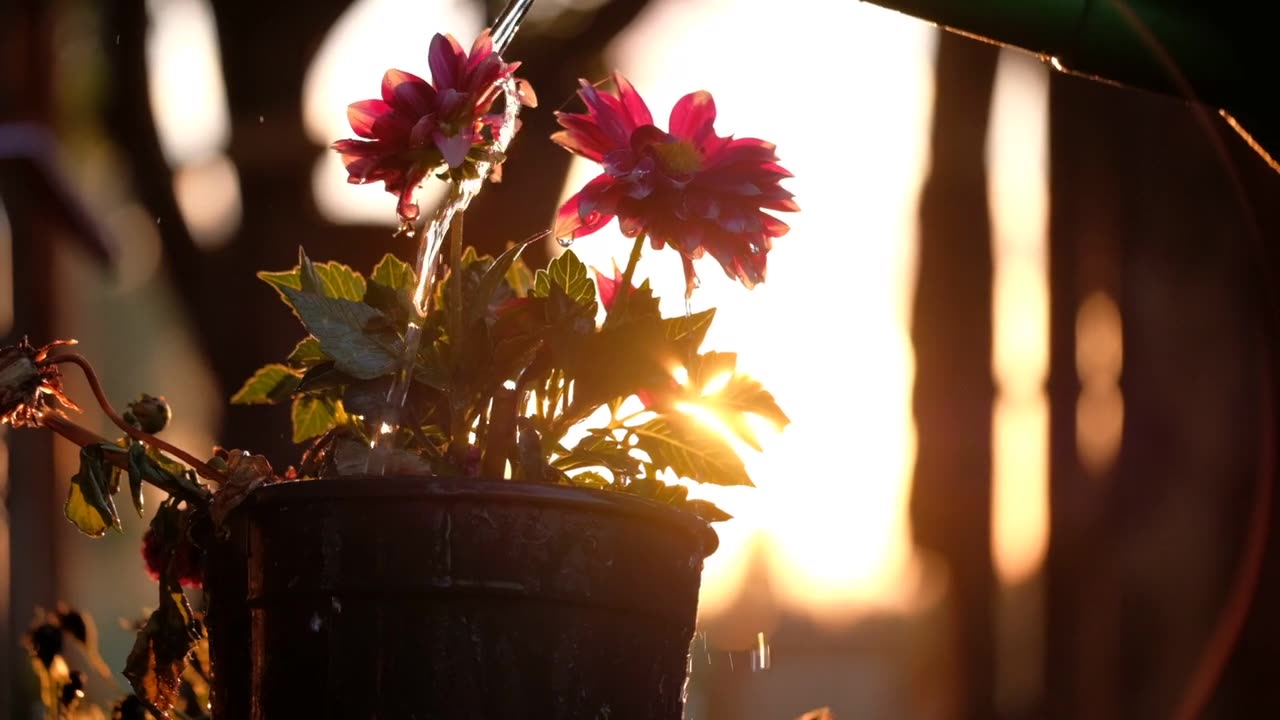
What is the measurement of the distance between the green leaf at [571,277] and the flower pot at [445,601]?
24 centimetres

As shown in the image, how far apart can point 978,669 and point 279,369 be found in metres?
5.50

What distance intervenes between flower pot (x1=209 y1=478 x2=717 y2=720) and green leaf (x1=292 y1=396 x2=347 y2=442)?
0.84ft

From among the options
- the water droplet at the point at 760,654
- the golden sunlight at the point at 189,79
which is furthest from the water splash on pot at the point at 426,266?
the golden sunlight at the point at 189,79

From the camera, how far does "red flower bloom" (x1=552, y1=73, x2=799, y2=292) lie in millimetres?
1048

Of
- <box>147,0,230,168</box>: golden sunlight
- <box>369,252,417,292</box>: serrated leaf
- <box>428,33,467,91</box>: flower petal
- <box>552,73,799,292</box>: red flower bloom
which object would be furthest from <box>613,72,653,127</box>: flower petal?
<box>147,0,230,168</box>: golden sunlight

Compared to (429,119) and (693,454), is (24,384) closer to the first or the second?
(429,119)

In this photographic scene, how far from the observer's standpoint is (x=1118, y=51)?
1.12 m

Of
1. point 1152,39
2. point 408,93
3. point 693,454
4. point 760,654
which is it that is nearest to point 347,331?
point 408,93

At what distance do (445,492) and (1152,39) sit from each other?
629 millimetres

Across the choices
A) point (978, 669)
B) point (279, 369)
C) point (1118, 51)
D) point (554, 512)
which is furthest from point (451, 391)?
point (978, 669)

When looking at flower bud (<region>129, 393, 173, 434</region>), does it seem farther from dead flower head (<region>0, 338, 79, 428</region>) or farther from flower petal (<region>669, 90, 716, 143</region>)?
flower petal (<region>669, 90, 716, 143</region>)

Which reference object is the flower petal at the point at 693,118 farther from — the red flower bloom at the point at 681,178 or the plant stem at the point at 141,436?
the plant stem at the point at 141,436

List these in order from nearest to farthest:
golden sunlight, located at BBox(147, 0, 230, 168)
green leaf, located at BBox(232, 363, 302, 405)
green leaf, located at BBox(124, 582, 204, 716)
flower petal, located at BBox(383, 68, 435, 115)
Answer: flower petal, located at BBox(383, 68, 435, 115) < green leaf, located at BBox(124, 582, 204, 716) < green leaf, located at BBox(232, 363, 302, 405) < golden sunlight, located at BBox(147, 0, 230, 168)

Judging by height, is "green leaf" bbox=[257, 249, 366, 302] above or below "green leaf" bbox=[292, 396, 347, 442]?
above
